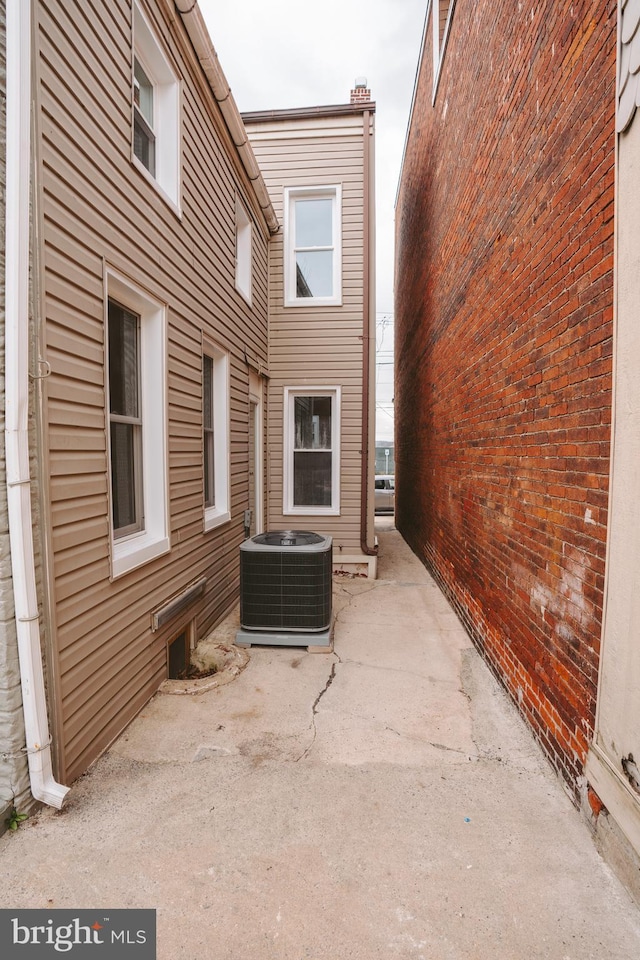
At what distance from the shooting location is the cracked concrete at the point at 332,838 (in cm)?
167

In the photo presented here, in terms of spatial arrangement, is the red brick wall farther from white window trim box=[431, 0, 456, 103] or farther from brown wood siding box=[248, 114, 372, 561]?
brown wood siding box=[248, 114, 372, 561]

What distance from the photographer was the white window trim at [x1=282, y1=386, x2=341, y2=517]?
6930mm

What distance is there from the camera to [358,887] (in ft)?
6.07

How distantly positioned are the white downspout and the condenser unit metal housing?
7.40 feet

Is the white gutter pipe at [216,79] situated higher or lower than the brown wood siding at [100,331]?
higher

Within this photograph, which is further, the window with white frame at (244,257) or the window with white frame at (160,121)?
the window with white frame at (244,257)

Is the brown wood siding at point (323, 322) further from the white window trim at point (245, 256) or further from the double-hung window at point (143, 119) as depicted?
the double-hung window at point (143, 119)

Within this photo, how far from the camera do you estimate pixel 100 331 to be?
2686mm

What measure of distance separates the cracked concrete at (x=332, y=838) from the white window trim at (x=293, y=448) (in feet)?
12.3

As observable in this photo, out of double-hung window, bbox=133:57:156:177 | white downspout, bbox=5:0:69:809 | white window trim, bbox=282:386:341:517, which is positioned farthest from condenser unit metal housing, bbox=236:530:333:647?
double-hung window, bbox=133:57:156:177

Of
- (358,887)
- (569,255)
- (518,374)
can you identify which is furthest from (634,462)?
(358,887)

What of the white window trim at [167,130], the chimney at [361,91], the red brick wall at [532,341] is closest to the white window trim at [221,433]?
the white window trim at [167,130]

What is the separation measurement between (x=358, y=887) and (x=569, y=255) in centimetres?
310

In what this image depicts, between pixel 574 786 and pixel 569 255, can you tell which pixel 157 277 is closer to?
pixel 569 255
